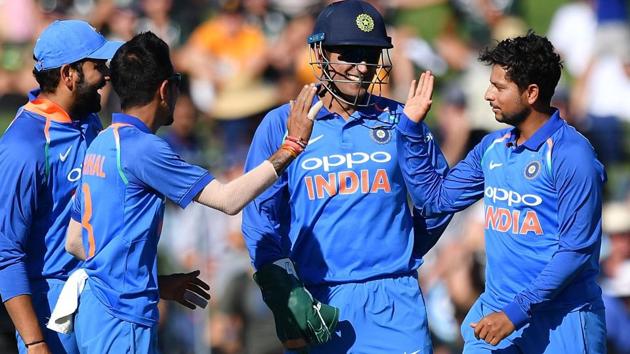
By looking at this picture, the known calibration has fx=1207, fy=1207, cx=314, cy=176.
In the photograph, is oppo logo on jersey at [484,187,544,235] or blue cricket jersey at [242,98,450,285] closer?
oppo logo on jersey at [484,187,544,235]

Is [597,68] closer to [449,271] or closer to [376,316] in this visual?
[449,271]

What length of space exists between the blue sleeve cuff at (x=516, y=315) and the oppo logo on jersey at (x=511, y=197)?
0.44m

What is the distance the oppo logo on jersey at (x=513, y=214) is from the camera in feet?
16.9

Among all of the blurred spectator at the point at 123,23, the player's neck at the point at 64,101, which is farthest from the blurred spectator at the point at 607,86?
the player's neck at the point at 64,101

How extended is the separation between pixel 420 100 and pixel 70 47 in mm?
1572

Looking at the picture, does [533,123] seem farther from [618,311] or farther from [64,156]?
[618,311]

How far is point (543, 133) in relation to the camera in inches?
205

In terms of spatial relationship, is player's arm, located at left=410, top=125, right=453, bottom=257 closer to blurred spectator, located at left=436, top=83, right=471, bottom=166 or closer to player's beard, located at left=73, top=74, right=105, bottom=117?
player's beard, located at left=73, top=74, right=105, bottom=117

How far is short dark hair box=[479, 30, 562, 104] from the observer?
5.23m

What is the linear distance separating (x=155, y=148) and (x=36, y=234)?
861mm

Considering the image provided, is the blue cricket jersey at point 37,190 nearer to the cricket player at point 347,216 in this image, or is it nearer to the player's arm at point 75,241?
the player's arm at point 75,241

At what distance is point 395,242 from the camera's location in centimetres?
532

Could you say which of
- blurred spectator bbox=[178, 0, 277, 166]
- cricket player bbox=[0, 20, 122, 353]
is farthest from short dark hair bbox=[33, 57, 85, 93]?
blurred spectator bbox=[178, 0, 277, 166]

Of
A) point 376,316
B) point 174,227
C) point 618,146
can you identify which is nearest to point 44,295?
point 376,316
